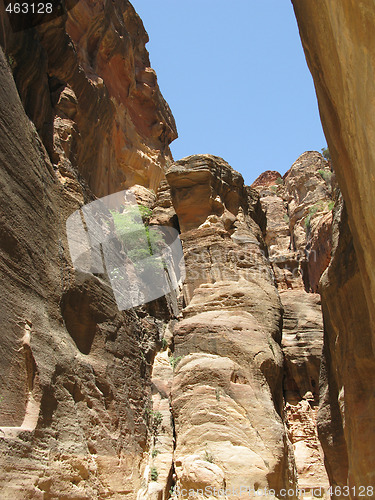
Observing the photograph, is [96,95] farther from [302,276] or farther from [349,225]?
[302,276]

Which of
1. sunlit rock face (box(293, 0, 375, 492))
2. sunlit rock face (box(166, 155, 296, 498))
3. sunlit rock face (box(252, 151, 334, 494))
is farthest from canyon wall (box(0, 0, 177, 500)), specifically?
sunlit rock face (box(252, 151, 334, 494))

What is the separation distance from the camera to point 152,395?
12609mm

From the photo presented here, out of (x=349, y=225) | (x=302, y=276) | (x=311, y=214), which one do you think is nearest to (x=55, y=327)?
(x=349, y=225)

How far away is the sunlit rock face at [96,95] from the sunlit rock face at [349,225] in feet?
24.4

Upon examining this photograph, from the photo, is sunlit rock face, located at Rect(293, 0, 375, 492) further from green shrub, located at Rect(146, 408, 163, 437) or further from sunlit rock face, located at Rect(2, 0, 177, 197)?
sunlit rock face, located at Rect(2, 0, 177, 197)

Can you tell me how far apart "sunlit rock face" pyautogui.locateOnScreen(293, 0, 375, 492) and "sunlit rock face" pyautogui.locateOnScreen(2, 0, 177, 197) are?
293 inches

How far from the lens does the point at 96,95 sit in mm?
17984

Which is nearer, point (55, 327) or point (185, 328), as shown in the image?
point (55, 327)

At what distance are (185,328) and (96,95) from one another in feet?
32.6

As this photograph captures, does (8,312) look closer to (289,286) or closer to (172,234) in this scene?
(172,234)

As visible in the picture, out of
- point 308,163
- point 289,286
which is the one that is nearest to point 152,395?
point 289,286

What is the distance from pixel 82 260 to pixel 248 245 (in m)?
7.74

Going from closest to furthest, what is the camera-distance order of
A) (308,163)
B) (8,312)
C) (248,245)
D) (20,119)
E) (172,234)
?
(8,312)
(20,119)
(248,245)
(172,234)
(308,163)

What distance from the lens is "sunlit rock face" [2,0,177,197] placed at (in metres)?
12.8
